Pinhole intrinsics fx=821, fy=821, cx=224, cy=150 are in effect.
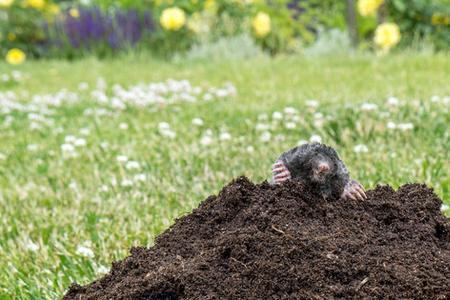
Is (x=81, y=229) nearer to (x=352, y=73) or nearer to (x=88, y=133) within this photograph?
(x=88, y=133)

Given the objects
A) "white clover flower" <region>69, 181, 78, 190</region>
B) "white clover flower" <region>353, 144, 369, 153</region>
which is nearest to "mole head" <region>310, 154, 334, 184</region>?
"white clover flower" <region>353, 144, 369, 153</region>

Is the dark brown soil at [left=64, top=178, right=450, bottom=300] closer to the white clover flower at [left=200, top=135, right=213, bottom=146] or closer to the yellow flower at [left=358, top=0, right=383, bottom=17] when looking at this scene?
the white clover flower at [left=200, top=135, right=213, bottom=146]

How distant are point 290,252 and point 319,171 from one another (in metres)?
0.40

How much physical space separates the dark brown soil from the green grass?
77 centimetres

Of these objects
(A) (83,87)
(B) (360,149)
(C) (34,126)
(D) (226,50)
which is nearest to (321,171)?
(B) (360,149)

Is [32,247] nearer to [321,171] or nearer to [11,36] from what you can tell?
[321,171]

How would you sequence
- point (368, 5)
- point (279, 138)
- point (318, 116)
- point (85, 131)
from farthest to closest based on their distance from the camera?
point (368, 5)
point (85, 131)
point (318, 116)
point (279, 138)

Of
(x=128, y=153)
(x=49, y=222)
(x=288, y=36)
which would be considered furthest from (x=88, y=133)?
(x=288, y=36)

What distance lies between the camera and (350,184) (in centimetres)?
278

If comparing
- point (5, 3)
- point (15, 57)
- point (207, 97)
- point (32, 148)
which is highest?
point (32, 148)

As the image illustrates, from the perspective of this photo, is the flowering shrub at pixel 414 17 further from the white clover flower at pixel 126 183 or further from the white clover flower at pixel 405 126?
the white clover flower at pixel 126 183

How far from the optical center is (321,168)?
2607 millimetres

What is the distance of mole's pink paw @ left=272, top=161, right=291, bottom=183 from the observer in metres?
2.75

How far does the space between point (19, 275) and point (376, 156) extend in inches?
92.0
